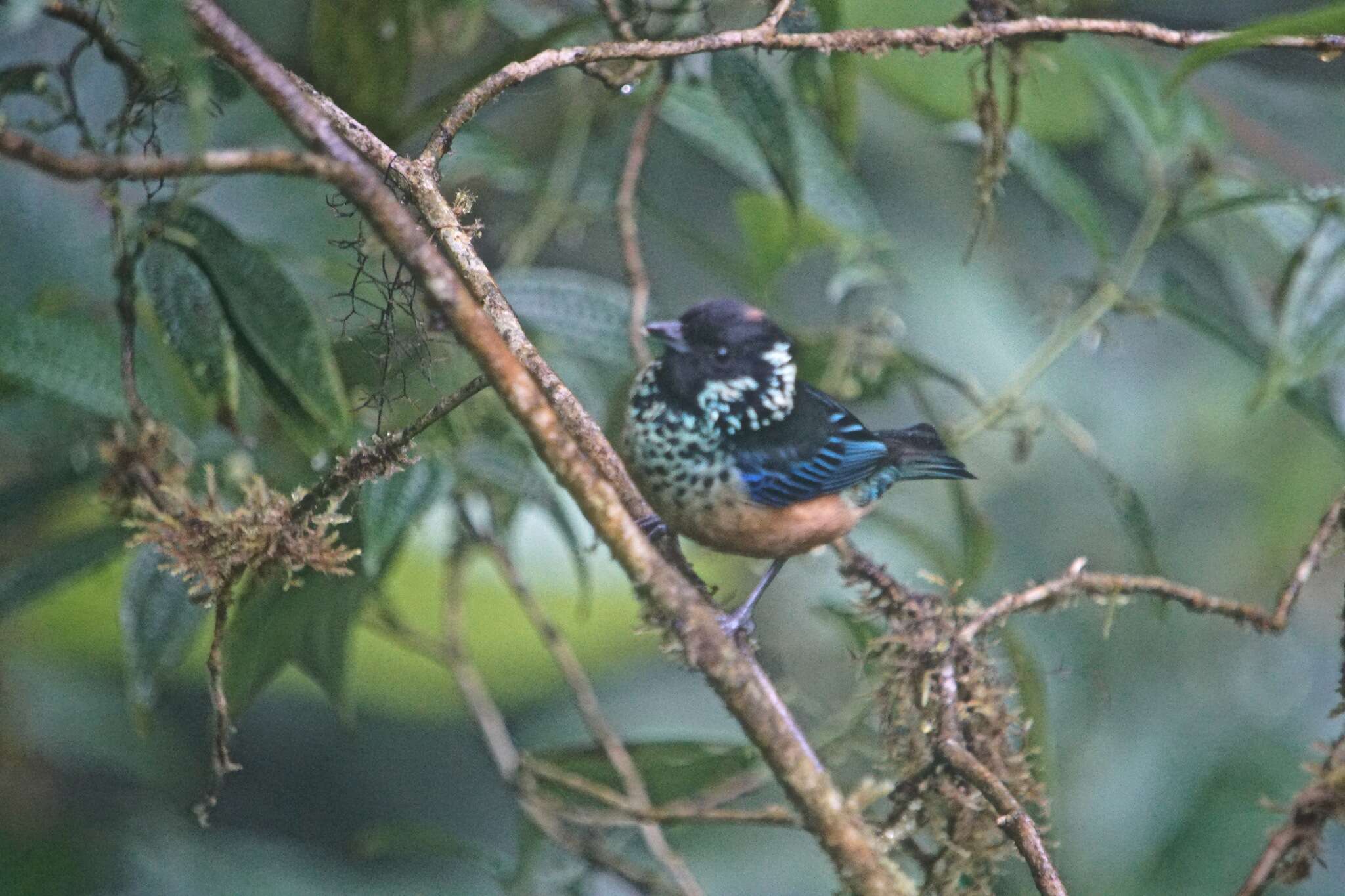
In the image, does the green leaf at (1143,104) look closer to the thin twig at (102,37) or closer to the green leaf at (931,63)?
the green leaf at (931,63)

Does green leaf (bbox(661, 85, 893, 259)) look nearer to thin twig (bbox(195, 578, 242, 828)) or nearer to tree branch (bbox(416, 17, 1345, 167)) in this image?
tree branch (bbox(416, 17, 1345, 167))

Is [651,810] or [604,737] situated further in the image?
[604,737]

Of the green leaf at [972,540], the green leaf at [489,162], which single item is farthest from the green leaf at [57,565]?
the green leaf at [972,540]

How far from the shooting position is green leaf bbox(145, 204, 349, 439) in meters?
2.08

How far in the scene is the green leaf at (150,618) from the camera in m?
2.22

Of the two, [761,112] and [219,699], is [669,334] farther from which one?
[219,699]

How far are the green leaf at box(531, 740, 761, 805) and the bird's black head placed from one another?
0.66 metres

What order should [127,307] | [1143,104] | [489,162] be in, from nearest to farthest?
[127,307]
[489,162]
[1143,104]

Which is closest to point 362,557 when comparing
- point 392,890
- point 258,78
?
point 258,78

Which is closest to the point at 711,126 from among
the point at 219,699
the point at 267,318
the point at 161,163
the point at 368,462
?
the point at 267,318

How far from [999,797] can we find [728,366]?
1096 mm

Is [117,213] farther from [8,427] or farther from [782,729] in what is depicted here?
[782,729]

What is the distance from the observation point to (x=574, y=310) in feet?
9.16

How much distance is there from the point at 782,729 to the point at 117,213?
142cm
